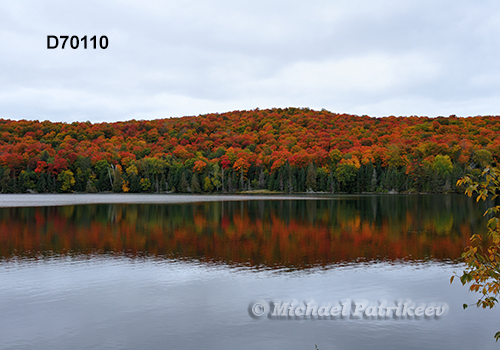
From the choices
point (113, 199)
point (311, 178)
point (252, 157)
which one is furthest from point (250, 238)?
point (252, 157)

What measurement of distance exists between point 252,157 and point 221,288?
136m

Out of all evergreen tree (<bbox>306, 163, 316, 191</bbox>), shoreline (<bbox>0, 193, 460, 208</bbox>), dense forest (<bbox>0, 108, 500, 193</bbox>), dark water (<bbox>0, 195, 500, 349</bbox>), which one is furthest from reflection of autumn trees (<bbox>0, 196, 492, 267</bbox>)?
dense forest (<bbox>0, 108, 500, 193</bbox>)

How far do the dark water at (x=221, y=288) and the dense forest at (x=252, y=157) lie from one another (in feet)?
345

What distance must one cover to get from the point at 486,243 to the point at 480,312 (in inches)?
530

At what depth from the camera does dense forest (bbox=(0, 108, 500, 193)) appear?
13350 centimetres

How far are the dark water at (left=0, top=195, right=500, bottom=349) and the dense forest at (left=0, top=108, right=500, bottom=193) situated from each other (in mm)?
105062

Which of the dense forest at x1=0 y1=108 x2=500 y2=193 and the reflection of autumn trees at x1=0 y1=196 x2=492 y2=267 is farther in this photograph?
the dense forest at x1=0 y1=108 x2=500 y2=193

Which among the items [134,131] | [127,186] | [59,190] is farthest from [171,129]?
[59,190]

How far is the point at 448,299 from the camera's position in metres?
14.9

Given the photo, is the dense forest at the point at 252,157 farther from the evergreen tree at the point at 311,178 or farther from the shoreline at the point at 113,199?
the shoreline at the point at 113,199

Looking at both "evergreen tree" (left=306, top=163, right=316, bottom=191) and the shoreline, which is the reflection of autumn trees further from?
"evergreen tree" (left=306, top=163, right=316, bottom=191)

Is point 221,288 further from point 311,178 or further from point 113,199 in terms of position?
point 311,178

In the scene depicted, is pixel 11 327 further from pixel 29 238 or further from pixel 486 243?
pixel 486 243

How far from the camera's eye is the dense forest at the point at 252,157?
13350cm
